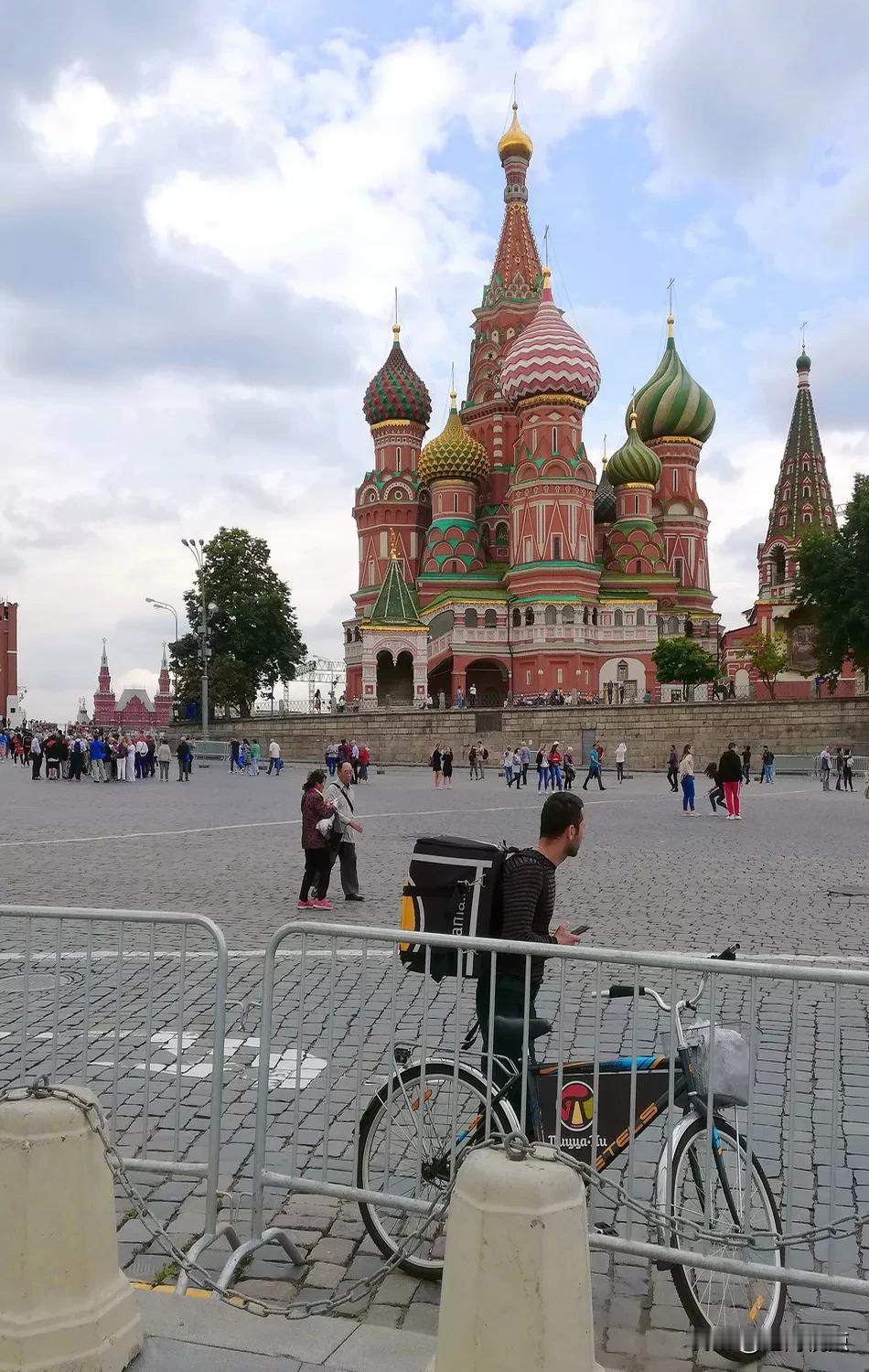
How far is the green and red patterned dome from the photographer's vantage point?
70.6 metres

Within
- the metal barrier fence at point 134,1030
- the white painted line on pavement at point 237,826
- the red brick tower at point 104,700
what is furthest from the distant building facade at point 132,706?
the metal barrier fence at point 134,1030

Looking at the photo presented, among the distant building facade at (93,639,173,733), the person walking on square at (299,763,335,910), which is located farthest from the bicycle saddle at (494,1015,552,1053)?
the distant building facade at (93,639,173,733)

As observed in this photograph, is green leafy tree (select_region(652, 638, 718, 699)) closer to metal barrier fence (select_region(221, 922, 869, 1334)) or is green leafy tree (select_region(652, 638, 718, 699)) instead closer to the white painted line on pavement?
the white painted line on pavement

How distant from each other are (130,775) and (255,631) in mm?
25867

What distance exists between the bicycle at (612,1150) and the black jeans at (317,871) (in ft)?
21.5

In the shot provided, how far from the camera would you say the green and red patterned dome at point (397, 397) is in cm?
7056

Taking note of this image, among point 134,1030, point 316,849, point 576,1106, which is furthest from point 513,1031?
point 316,849

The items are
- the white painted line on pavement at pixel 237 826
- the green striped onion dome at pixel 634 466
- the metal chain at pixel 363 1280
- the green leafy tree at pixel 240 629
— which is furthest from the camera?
the green striped onion dome at pixel 634 466

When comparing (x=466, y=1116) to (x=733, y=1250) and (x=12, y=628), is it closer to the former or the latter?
(x=733, y=1250)

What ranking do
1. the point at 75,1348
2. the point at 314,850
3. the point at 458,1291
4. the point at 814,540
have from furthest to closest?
1. the point at 814,540
2. the point at 314,850
3. the point at 75,1348
4. the point at 458,1291

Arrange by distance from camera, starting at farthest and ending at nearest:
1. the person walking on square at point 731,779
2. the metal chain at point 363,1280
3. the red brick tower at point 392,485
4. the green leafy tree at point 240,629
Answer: the red brick tower at point 392,485
the green leafy tree at point 240,629
the person walking on square at point 731,779
the metal chain at point 363,1280

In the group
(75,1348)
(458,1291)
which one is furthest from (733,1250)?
(75,1348)

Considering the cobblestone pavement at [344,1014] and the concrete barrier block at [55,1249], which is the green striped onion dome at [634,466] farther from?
the concrete barrier block at [55,1249]

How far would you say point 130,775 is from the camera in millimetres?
34500
